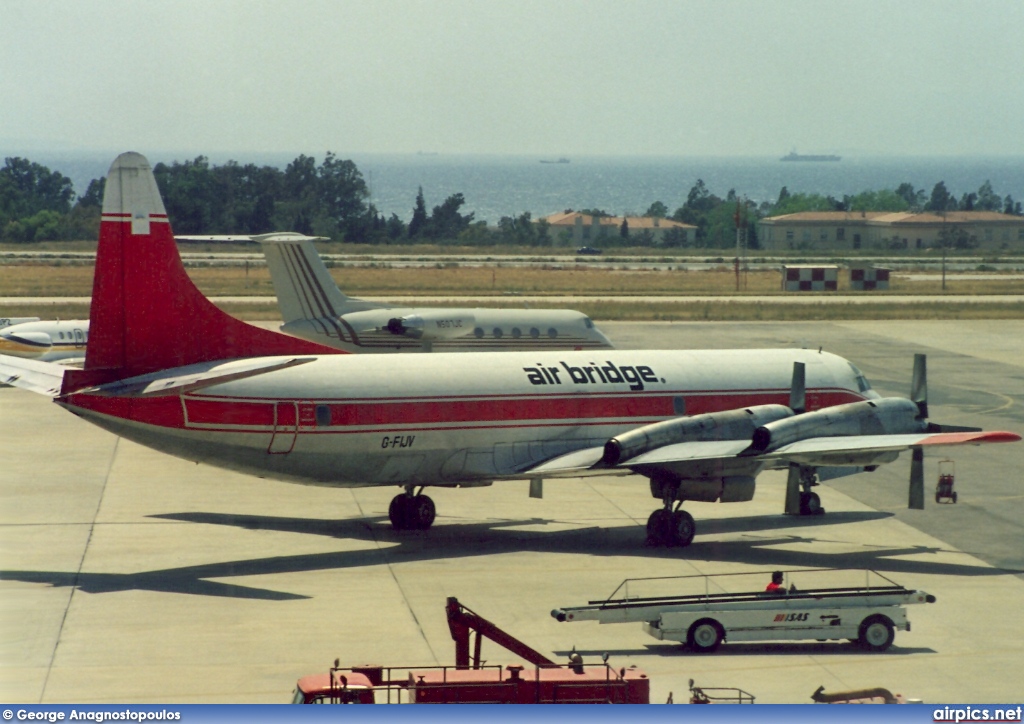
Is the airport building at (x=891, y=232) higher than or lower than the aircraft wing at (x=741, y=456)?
higher

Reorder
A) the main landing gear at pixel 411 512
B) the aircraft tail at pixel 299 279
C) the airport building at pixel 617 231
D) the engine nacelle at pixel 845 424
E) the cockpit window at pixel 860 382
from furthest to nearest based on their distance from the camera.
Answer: the airport building at pixel 617 231
the aircraft tail at pixel 299 279
the cockpit window at pixel 860 382
the main landing gear at pixel 411 512
the engine nacelle at pixel 845 424

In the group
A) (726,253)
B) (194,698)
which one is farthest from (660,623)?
(726,253)

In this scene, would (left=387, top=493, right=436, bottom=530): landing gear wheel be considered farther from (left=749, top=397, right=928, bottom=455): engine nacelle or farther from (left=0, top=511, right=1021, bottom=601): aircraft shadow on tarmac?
(left=749, top=397, right=928, bottom=455): engine nacelle

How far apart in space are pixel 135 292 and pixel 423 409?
6647 mm

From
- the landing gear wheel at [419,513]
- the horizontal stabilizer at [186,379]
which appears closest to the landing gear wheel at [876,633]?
the landing gear wheel at [419,513]

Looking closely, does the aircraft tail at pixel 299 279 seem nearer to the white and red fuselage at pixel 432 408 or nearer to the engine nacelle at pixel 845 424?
the white and red fuselage at pixel 432 408

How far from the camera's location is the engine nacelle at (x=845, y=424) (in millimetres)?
29188

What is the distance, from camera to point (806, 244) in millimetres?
170125

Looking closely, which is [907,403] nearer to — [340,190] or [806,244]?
[340,190]

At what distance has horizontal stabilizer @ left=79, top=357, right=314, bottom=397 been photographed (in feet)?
85.6

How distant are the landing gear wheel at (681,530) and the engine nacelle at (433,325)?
21.7m

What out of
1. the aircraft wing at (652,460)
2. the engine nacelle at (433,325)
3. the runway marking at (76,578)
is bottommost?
the runway marking at (76,578)

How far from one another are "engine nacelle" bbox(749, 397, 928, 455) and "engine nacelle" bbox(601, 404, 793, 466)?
81 cm

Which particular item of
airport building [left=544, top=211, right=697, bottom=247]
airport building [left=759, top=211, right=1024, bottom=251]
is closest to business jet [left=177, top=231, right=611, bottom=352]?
airport building [left=759, top=211, right=1024, bottom=251]
